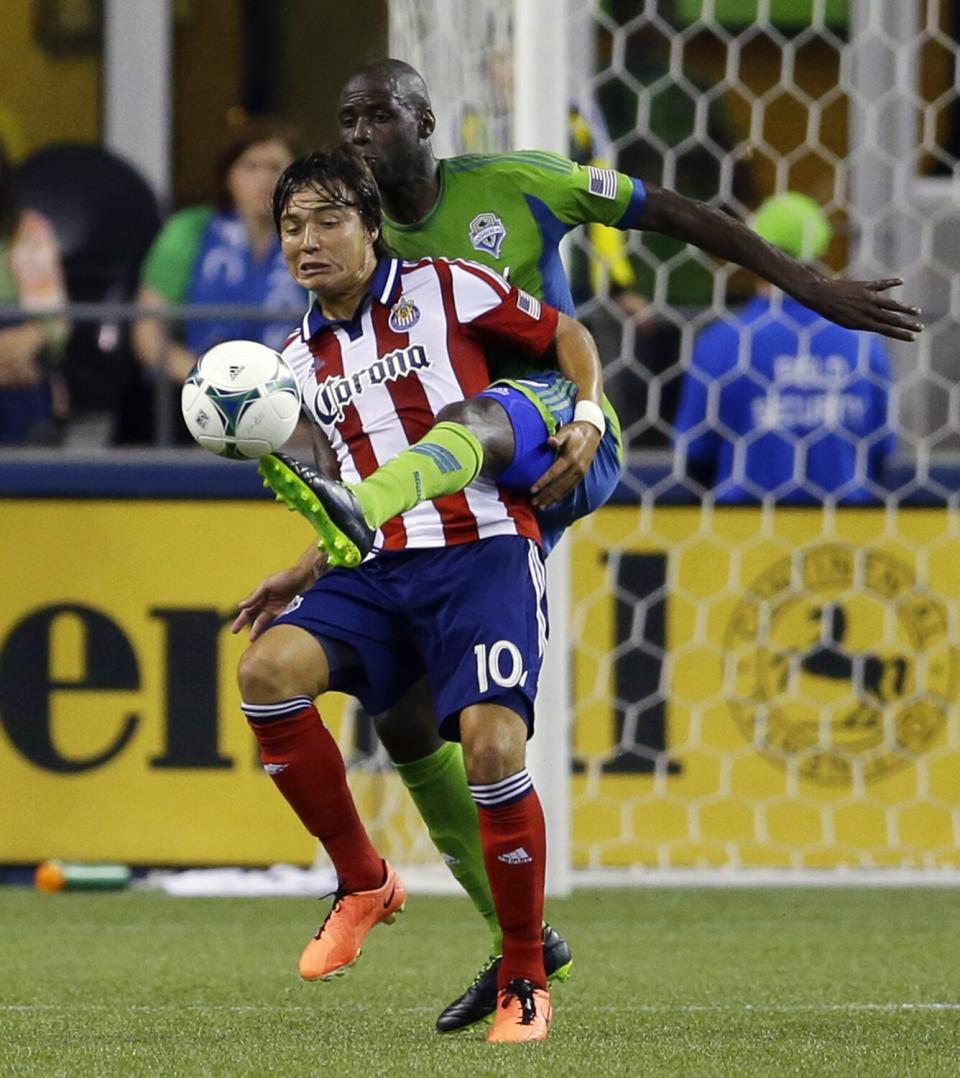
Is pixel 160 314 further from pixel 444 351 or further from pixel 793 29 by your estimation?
pixel 793 29

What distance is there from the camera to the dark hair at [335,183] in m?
4.59

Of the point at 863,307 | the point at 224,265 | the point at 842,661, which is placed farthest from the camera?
the point at 224,265

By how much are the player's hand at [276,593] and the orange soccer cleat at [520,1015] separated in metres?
0.96

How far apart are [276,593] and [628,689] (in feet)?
10.5

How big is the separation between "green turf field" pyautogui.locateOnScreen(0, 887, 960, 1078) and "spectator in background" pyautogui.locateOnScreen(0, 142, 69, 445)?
1.79 meters

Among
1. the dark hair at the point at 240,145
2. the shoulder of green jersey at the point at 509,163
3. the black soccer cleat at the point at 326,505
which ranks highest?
the dark hair at the point at 240,145

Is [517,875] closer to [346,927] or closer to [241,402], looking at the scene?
[346,927]

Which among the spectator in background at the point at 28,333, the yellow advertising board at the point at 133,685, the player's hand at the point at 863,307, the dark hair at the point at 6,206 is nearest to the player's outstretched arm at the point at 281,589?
the player's hand at the point at 863,307

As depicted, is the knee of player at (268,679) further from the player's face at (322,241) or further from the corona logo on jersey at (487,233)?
the corona logo on jersey at (487,233)

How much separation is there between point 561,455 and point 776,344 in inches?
148

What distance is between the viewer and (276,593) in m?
4.97

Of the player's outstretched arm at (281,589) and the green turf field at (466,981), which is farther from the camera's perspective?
the player's outstretched arm at (281,589)

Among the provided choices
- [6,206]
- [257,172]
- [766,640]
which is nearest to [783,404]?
[766,640]

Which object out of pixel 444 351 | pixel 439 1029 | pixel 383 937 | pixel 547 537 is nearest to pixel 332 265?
pixel 444 351
